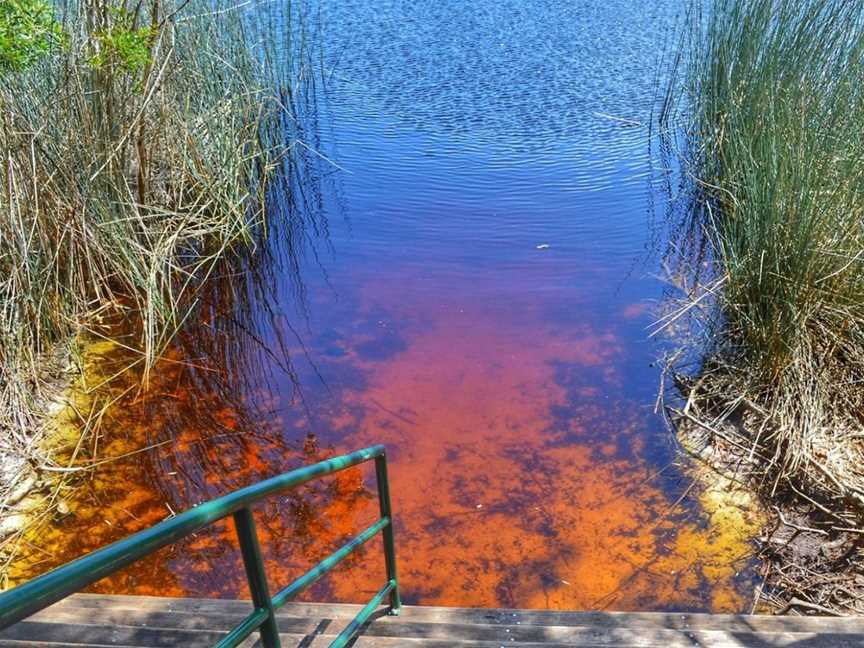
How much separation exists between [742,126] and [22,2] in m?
3.57

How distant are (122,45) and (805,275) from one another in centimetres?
305

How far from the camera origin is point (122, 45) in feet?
11.7

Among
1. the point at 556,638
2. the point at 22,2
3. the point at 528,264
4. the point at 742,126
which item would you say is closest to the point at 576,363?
the point at 528,264

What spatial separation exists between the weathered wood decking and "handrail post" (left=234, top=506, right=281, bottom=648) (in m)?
0.57

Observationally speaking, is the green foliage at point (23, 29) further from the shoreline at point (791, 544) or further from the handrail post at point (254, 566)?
the shoreline at point (791, 544)

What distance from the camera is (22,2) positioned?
10.1ft

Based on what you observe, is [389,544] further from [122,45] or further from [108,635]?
[122,45]

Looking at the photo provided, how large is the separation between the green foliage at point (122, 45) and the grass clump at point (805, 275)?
2.79 metres

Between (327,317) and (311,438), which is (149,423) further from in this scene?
(327,317)

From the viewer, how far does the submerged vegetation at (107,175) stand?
131 inches

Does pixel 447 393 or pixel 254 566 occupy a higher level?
pixel 254 566

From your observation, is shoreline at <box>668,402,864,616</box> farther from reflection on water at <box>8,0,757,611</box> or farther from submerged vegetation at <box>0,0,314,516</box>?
submerged vegetation at <box>0,0,314,516</box>

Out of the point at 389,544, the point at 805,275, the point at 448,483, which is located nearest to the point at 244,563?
the point at 389,544

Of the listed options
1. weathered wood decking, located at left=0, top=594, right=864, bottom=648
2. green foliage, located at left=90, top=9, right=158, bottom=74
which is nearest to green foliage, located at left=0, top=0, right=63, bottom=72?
green foliage, located at left=90, top=9, right=158, bottom=74
